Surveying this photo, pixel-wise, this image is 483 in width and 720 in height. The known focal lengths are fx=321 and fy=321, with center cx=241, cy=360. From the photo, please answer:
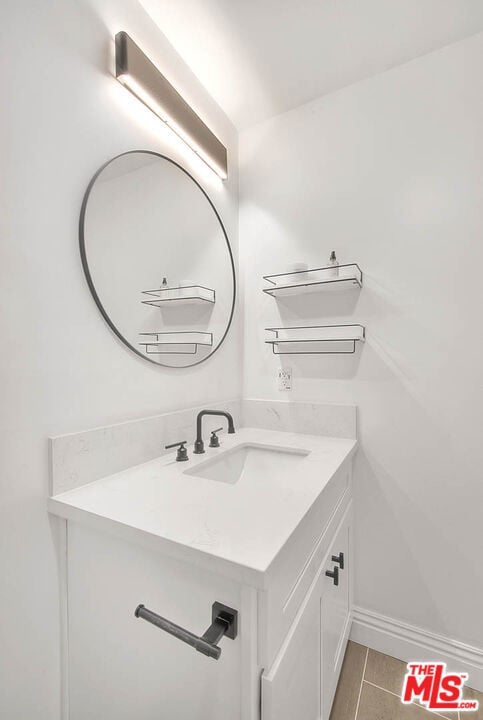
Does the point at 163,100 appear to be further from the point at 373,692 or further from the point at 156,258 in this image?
the point at 373,692

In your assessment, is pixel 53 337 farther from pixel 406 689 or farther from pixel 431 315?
pixel 406 689

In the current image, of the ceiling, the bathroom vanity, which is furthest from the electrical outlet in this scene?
the ceiling

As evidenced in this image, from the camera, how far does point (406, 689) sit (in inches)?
48.6

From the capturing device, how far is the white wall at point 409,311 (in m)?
1.28

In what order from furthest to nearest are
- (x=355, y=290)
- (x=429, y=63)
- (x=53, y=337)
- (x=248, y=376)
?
(x=248, y=376) → (x=355, y=290) → (x=429, y=63) → (x=53, y=337)

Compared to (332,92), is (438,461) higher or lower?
lower

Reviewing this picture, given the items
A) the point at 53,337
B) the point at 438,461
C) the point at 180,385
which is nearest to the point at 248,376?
the point at 180,385

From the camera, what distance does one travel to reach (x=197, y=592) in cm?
65

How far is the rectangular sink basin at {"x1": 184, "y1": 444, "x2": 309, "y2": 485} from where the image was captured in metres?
1.29

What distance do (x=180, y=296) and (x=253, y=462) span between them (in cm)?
78

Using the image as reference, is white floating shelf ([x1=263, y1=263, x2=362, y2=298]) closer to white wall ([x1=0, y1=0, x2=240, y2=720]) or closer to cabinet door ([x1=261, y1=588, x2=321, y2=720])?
white wall ([x1=0, y1=0, x2=240, y2=720])

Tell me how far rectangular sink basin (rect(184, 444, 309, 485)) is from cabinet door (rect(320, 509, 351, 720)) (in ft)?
1.00

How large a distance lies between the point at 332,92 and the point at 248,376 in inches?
57.2

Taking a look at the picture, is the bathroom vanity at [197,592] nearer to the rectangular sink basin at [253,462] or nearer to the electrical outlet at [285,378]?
the rectangular sink basin at [253,462]
